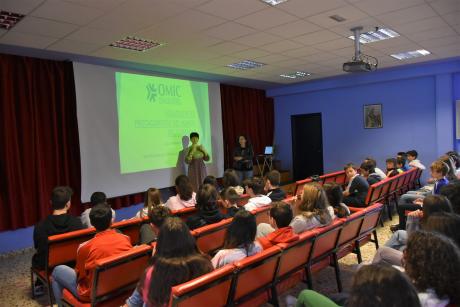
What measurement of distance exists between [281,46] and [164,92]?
247 centimetres

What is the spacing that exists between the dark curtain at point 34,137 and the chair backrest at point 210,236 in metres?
3.35

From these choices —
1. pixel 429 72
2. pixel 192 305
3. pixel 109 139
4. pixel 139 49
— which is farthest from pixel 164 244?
pixel 429 72

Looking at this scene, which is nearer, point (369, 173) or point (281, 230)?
point (281, 230)

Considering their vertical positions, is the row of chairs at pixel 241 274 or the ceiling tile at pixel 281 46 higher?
the ceiling tile at pixel 281 46

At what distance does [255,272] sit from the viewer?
197cm

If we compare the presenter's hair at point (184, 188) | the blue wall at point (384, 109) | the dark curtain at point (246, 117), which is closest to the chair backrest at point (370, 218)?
the presenter's hair at point (184, 188)

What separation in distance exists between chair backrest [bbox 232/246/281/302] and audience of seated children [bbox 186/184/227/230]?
3.21 ft

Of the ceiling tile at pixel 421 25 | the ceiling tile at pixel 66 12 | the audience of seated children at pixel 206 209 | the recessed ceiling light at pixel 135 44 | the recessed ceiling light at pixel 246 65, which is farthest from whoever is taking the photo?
the recessed ceiling light at pixel 246 65

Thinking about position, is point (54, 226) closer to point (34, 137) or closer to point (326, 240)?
point (326, 240)

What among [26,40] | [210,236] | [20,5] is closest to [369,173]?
[210,236]

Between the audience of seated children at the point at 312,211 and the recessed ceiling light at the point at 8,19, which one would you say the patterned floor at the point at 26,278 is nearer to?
the audience of seated children at the point at 312,211

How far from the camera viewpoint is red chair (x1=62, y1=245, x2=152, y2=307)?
2.02 metres

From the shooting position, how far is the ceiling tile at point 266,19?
12.1 feet

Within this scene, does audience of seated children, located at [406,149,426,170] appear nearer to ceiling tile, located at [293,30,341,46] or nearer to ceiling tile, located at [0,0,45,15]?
ceiling tile, located at [293,30,341,46]
